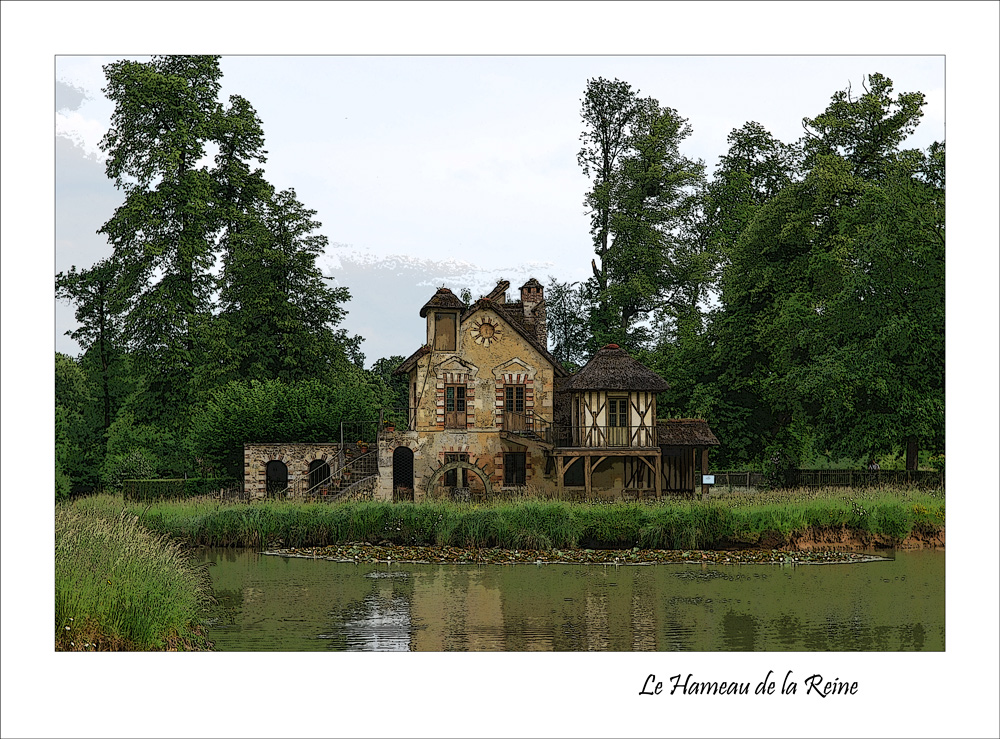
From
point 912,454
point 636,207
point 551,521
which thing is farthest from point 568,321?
point 551,521

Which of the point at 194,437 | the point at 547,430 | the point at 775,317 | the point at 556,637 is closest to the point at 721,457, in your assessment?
the point at 775,317

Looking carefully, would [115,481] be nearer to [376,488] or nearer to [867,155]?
[376,488]

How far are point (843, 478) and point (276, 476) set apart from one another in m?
19.7

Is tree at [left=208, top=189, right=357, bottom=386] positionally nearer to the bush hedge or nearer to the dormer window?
the bush hedge

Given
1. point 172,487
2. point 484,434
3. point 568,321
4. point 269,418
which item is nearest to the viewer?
point 172,487

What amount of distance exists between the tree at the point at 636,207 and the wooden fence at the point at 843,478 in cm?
1068

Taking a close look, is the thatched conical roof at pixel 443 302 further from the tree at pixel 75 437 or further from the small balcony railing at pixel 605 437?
the tree at pixel 75 437

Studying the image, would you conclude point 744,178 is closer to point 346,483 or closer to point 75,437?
point 346,483

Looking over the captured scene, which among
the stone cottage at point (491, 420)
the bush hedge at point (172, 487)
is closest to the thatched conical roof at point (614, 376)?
the stone cottage at point (491, 420)

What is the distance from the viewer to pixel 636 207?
46.3 meters

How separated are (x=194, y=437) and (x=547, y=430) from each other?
1186 centimetres

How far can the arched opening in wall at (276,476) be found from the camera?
36812 mm

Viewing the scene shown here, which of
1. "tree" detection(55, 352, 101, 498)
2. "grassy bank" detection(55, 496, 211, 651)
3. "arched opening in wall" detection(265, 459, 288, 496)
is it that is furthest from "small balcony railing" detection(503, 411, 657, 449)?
"grassy bank" detection(55, 496, 211, 651)

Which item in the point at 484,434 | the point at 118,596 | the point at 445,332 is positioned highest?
the point at 445,332
